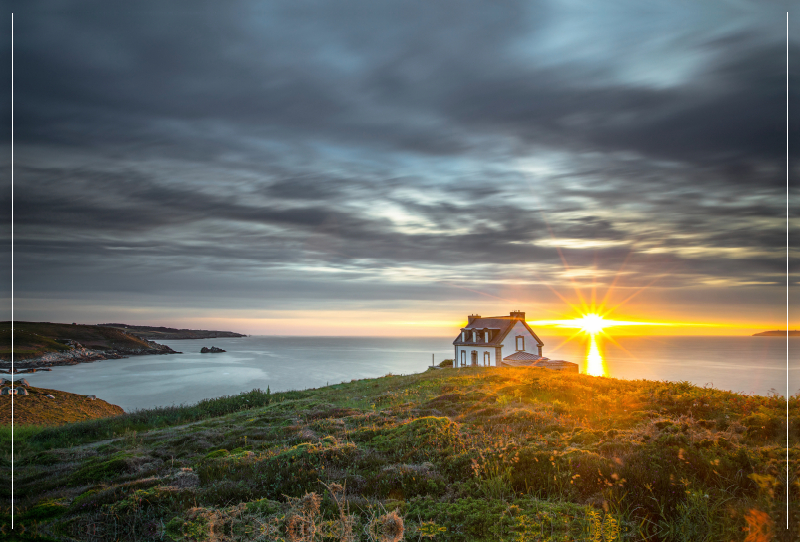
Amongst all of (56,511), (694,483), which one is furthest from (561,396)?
(56,511)

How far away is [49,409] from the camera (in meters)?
28.2

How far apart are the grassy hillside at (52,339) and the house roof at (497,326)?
91687 mm

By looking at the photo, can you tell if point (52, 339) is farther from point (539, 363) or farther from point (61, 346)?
point (539, 363)

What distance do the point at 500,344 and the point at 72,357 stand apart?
127157mm

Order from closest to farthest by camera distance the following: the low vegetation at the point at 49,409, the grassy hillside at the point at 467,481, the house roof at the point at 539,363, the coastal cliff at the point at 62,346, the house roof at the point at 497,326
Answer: the grassy hillside at the point at 467,481
the low vegetation at the point at 49,409
the house roof at the point at 539,363
the house roof at the point at 497,326
the coastal cliff at the point at 62,346

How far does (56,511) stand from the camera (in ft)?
23.8

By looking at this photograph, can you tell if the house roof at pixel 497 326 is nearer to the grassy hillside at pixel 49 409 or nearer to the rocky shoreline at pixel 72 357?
the grassy hillside at pixel 49 409

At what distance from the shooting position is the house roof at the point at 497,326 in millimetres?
48656

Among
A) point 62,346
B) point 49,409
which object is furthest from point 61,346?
point 49,409

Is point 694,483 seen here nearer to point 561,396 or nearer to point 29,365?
point 561,396

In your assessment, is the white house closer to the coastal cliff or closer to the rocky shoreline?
the rocky shoreline

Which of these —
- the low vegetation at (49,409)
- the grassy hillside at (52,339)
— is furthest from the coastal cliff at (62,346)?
the low vegetation at (49,409)

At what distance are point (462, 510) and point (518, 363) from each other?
136ft

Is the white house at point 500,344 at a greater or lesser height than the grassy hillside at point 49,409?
greater
